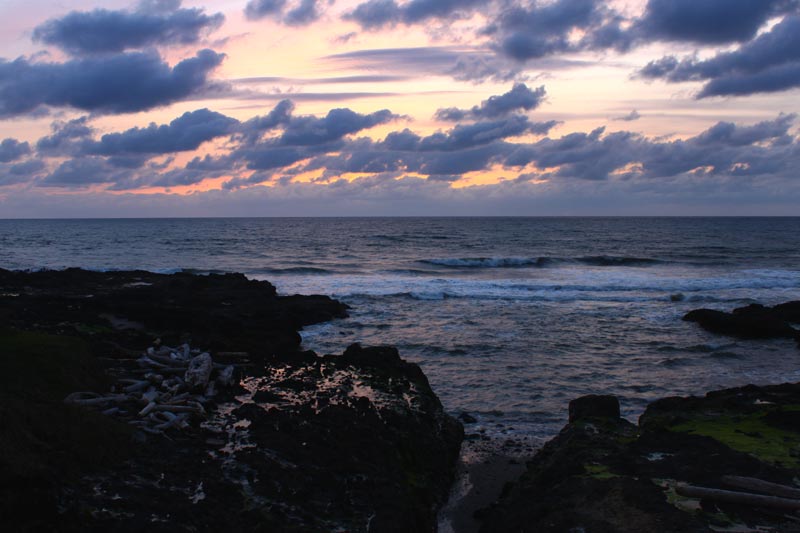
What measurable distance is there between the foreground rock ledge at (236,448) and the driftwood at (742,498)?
12.2ft

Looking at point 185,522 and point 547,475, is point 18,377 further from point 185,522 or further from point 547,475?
point 547,475

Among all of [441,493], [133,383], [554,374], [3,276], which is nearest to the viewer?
[441,493]

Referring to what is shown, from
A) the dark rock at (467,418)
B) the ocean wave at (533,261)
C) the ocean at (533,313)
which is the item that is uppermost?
the ocean wave at (533,261)

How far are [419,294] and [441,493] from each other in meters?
23.0

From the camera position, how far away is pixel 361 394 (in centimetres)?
1266

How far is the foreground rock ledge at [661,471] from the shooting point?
7039 mm

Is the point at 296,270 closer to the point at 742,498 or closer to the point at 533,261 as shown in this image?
the point at 533,261

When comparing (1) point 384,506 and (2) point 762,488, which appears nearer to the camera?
(2) point 762,488

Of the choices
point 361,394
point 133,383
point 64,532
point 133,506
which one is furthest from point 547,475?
point 133,383

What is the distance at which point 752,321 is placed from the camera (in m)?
23.3

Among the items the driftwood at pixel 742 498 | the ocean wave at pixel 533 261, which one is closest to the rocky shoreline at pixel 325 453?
the driftwood at pixel 742 498

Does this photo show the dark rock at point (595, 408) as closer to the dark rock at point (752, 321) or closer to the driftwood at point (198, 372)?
the driftwood at point (198, 372)

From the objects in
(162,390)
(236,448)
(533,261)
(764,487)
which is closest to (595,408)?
(764,487)

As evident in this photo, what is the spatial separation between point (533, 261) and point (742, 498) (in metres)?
50.2
